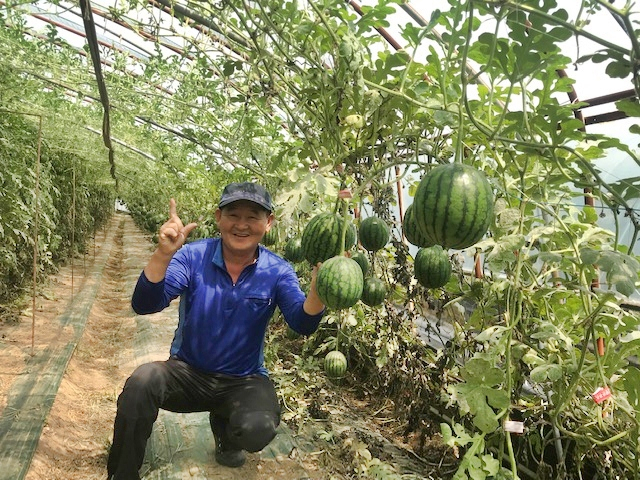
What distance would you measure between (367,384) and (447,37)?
3.18 m

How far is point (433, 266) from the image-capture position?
2.22 metres

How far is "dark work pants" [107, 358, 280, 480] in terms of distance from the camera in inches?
96.1

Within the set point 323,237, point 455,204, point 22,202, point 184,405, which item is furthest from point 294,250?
point 22,202

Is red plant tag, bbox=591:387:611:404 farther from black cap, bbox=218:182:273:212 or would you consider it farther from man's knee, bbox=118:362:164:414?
man's knee, bbox=118:362:164:414

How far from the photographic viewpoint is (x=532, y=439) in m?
2.52

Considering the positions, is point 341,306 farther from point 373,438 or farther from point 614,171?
point 614,171

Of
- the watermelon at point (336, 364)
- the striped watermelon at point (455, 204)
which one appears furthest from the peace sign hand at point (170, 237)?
the watermelon at point (336, 364)

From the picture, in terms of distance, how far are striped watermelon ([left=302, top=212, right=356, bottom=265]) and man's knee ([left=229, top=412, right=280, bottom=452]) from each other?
38.3 inches

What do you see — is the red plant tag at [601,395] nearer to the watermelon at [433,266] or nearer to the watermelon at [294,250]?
the watermelon at [433,266]

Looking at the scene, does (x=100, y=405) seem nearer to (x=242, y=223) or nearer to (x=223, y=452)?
(x=223, y=452)

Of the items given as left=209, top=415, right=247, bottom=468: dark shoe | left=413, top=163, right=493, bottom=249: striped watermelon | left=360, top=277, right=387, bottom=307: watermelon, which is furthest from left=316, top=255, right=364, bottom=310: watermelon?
left=209, top=415, right=247, bottom=468: dark shoe

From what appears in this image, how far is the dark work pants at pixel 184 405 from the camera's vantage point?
244cm

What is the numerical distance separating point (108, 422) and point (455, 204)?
3034 millimetres

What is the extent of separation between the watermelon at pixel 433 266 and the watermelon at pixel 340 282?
0.44 metres
